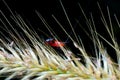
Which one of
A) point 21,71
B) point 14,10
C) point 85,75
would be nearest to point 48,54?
point 21,71

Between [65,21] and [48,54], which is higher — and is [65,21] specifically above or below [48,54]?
above

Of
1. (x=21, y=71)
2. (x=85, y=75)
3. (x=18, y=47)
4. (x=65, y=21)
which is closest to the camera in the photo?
(x=85, y=75)

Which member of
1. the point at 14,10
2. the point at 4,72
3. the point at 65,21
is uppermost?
the point at 14,10

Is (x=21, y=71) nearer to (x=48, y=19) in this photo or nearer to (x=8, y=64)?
(x=8, y=64)

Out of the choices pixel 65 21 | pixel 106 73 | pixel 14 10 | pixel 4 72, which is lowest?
pixel 106 73

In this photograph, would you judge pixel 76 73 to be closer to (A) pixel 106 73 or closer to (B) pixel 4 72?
(A) pixel 106 73

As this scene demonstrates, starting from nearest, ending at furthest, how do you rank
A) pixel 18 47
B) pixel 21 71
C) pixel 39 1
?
pixel 21 71
pixel 18 47
pixel 39 1

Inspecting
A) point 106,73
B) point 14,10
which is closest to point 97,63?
point 106,73

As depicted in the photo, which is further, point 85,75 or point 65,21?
point 65,21

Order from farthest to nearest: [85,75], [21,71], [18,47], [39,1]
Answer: [39,1] < [18,47] < [21,71] < [85,75]
